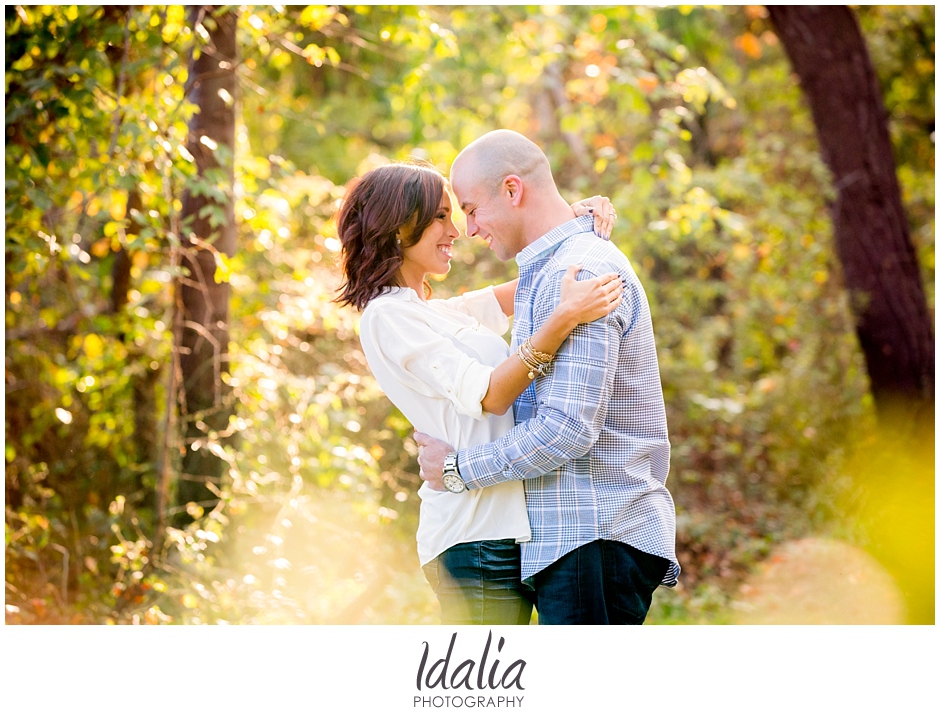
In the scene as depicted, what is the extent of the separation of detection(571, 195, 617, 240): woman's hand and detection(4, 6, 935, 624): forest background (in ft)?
5.68

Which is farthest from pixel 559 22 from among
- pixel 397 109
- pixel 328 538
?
pixel 328 538

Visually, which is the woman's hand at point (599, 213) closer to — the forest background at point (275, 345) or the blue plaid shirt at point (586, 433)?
the blue plaid shirt at point (586, 433)

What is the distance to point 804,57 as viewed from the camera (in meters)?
5.09

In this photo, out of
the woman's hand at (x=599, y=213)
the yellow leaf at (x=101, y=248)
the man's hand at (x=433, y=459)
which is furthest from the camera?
the yellow leaf at (x=101, y=248)

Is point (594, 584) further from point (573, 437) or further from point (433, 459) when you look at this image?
point (433, 459)

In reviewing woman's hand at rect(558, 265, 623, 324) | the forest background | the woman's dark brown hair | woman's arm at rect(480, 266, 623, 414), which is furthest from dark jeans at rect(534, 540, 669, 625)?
the forest background

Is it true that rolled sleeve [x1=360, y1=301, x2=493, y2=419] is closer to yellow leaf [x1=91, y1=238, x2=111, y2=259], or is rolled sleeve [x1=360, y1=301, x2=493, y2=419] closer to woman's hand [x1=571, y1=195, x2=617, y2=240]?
woman's hand [x1=571, y1=195, x2=617, y2=240]

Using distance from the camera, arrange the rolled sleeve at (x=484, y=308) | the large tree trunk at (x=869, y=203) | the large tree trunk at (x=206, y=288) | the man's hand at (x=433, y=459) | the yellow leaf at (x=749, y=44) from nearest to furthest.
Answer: the man's hand at (x=433, y=459)
the rolled sleeve at (x=484, y=308)
the large tree trunk at (x=206, y=288)
the large tree trunk at (x=869, y=203)
the yellow leaf at (x=749, y=44)

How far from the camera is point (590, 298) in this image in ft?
5.92

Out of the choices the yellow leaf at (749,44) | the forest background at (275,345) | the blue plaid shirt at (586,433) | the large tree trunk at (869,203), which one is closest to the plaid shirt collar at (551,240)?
the blue plaid shirt at (586,433)

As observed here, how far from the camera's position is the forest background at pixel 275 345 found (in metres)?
3.47

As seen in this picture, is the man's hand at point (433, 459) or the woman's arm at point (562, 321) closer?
the woman's arm at point (562, 321)

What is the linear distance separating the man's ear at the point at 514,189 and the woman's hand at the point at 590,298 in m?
0.32
